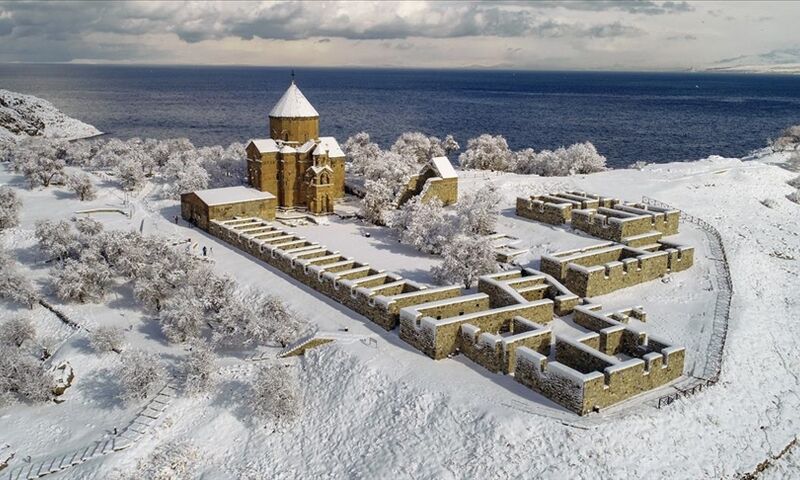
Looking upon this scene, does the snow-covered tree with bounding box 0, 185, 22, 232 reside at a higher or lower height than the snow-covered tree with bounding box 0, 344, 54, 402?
higher

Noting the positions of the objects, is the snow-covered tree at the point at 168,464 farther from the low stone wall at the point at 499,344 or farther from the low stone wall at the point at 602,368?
the low stone wall at the point at 602,368

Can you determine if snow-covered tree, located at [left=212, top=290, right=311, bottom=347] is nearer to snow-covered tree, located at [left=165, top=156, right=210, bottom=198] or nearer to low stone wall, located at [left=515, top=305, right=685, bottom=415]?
low stone wall, located at [left=515, top=305, right=685, bottom=415]

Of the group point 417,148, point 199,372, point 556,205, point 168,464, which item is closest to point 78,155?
point 417,148

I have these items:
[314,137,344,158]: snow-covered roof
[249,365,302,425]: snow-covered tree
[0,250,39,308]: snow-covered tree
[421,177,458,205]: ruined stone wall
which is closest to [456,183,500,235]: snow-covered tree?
[421,177,458,205]: ruined stone wall

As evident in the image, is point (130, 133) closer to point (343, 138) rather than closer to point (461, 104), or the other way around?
point (343, 138)

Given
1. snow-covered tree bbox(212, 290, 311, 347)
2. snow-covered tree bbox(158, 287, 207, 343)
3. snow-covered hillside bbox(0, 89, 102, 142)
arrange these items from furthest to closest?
snow-covered hillside bbox(0, 89, 102, 142) < snow-covered tree bbox(158, 287, 207, 343) < snow-covered tree bbox(212, 290, 311, 347)

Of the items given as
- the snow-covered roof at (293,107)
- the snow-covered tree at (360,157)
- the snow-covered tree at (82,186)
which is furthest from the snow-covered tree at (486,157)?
the snow-covered tree at (82,186)
